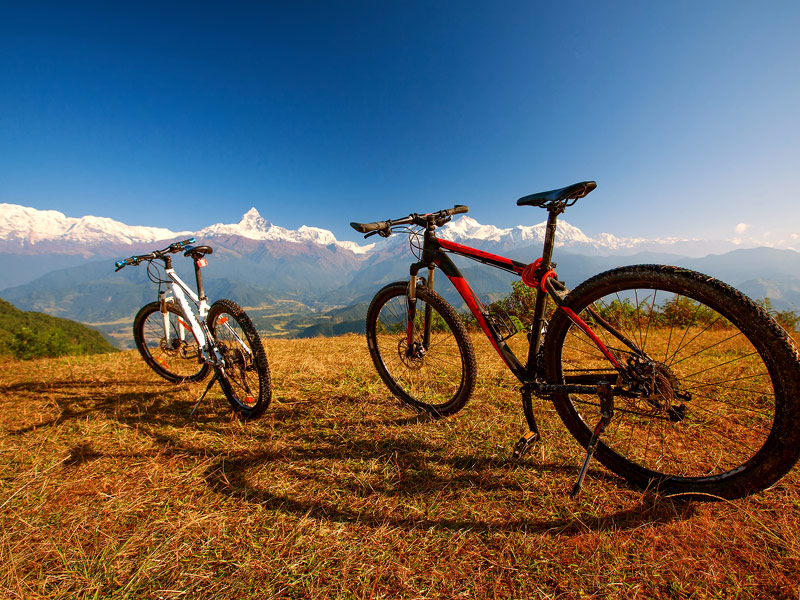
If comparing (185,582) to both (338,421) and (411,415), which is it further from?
(411,415)

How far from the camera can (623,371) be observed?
2.00 metres

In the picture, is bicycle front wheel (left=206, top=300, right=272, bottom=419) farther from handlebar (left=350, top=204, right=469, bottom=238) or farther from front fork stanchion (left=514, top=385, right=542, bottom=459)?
front fork stanchion (left=514, top=385, right=542, bottom=459)

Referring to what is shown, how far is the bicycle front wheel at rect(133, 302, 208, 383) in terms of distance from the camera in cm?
400

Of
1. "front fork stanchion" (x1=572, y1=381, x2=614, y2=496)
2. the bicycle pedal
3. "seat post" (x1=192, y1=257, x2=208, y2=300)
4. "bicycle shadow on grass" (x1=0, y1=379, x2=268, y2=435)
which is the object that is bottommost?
"bicycle shadow on grass" (x1=0, y1=379, x2=268, y2=435)

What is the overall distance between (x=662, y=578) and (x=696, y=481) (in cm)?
74

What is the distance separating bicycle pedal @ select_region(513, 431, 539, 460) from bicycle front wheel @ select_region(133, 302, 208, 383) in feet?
11.7

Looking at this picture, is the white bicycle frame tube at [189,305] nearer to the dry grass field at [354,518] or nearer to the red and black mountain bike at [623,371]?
the dry grass field at [354,518]

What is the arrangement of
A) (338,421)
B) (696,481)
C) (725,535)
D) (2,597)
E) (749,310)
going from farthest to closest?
1. (338,421)
2. (696,481)
3. (749,310)
4. (725,535)
5. (2,597)

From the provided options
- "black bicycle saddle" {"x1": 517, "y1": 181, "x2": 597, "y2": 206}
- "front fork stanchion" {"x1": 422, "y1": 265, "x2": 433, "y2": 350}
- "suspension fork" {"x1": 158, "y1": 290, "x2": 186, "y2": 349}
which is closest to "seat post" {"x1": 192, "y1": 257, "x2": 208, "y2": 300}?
"suspension fork" {"x1": 158, "y1": 290, "x2": 186, "y2": 349}

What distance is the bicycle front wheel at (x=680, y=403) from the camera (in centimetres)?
161

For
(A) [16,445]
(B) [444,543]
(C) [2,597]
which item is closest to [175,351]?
(A) [16,445]

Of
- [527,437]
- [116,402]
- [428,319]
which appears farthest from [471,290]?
[116,402]

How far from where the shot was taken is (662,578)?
137cm

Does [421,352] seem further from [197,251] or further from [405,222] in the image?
[197,251]
